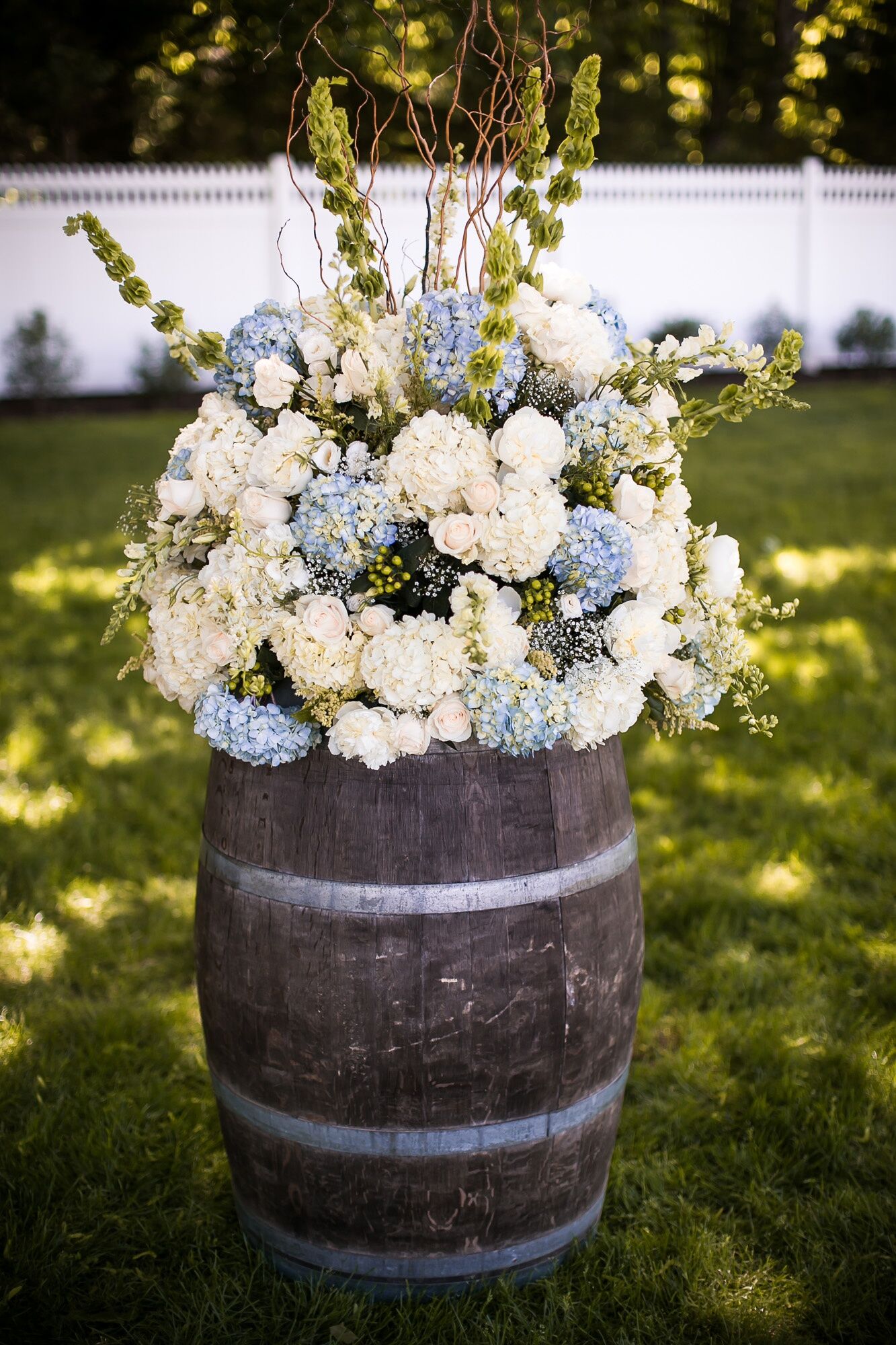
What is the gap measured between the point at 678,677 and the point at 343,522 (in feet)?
2.09

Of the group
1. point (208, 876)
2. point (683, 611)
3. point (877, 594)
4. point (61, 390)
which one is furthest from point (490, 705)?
point (61, 390)

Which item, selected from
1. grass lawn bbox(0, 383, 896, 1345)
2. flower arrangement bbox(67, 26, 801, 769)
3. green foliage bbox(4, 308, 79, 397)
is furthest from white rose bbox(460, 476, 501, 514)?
green foliage bbox(4, 308, 79, 397)

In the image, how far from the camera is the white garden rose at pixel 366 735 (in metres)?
1.65

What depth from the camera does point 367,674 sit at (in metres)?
1.65

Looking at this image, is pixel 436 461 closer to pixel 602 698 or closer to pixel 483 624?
pixel 483 624

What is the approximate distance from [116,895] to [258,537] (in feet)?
6.60

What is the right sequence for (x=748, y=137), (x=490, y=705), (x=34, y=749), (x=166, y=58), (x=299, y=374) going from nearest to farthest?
(x=490, y=705) → (x=299, y=374) → (x=34, y=749) → (x=166, y=58) → (x=748, y=137)

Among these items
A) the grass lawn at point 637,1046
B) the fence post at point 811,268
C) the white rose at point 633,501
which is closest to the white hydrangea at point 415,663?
the white rose at point 633,501

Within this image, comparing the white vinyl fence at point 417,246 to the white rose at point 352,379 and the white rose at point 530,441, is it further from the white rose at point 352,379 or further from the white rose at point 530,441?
the white rose at point 530,441

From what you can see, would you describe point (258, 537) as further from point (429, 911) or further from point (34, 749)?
point (34, 749)

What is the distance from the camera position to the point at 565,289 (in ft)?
6.22

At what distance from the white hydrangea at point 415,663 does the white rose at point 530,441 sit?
0.88 feet

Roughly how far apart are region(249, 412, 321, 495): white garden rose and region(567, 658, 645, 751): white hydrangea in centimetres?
53

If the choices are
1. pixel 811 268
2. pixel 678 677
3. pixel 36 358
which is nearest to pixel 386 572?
pixel 678 677
